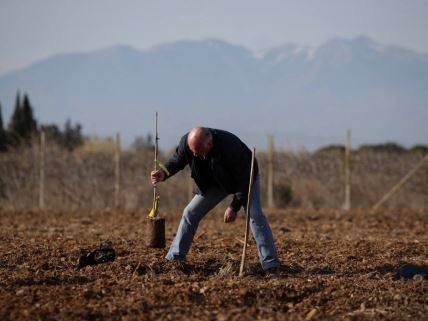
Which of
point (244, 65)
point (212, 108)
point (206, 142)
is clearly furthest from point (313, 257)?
point (244, 65)

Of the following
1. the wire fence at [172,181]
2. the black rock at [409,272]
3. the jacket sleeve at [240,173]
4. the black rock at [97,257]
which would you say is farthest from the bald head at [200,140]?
the wire fence at [172,181]

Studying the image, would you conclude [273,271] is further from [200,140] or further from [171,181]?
[171,181]

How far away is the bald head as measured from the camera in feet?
24.4

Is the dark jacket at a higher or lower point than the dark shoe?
higher

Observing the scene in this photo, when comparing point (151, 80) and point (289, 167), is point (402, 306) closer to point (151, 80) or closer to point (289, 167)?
point (289, 167)

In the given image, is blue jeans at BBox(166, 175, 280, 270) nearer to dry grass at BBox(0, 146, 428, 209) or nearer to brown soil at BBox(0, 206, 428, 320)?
brown soil at BBox(0, 206, 428, 320)

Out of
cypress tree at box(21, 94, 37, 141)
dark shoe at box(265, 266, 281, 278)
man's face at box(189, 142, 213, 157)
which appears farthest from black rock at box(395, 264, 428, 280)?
cypress tree at box(21, 94, 37, 141)

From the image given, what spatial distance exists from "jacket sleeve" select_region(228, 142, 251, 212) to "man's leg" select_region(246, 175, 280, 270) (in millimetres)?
150

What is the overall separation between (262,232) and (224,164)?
0.84 metres

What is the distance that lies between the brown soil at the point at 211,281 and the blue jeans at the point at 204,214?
0.17 m

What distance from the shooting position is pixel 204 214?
8188 mm

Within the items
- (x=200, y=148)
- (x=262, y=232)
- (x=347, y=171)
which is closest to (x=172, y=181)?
(x=347, y=171)

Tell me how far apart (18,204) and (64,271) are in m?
11.6

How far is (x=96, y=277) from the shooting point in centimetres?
787
